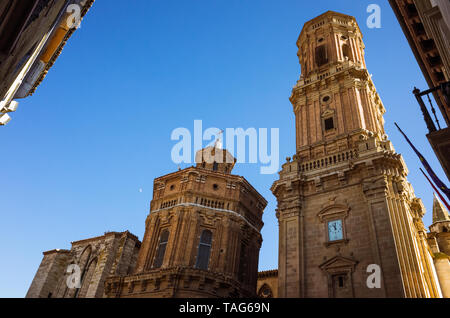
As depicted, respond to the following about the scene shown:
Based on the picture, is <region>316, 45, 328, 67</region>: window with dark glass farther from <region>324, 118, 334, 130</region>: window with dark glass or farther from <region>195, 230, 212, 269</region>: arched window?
<region>195, 230, 212, 269</region>: arched window

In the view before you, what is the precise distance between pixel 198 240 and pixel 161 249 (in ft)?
10.2

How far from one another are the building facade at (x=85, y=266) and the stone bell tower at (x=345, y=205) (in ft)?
50.8

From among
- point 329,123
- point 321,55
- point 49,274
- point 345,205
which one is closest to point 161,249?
point 49,274

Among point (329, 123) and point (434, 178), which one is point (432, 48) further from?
point (329, 123)

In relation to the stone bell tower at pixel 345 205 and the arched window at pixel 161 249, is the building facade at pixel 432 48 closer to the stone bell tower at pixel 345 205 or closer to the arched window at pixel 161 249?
the stone bell tower at pixel 345 205

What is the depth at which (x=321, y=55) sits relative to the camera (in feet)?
98.9

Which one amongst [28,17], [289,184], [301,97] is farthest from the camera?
[301,97]

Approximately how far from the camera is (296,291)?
17984 mm

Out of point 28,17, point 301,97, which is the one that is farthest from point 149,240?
point 28,17

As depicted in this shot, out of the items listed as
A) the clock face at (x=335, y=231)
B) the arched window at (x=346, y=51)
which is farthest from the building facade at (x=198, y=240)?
the arched window at (x=346, y=51)
